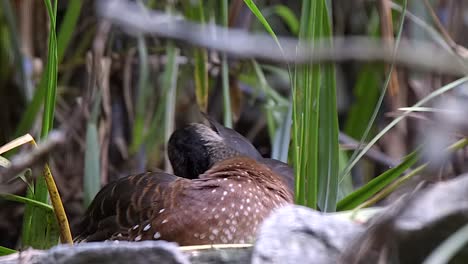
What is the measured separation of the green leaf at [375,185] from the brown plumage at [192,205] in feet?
0.59

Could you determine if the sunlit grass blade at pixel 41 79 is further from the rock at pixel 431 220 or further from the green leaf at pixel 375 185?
the rock at pixel 431 220

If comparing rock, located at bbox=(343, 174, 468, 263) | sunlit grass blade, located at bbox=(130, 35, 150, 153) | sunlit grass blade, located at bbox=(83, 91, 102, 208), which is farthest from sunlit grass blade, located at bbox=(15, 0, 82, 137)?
rock, located at bbox=(343, 174, 468, 263)

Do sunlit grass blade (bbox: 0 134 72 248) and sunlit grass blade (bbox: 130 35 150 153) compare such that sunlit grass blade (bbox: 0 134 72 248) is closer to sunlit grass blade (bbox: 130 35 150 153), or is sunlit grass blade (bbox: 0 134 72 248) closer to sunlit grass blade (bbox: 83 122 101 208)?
sunlit grass blade (bbox: 83 122 101 208)

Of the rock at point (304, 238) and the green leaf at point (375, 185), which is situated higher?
the rock at point (304, 238)

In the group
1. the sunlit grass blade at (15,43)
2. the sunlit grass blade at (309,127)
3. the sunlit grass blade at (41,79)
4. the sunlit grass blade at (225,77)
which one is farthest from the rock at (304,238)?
the sunlit grass blade at (15,43)

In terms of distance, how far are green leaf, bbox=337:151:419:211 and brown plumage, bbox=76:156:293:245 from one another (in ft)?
0.59

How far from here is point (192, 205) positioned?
1.67 meters

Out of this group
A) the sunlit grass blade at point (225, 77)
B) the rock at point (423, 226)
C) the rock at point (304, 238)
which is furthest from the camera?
the sunlit grass blade at point (225, 77)

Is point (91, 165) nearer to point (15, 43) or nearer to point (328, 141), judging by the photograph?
point (15, 43)

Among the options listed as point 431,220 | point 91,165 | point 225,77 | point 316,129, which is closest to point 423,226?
point 431,220

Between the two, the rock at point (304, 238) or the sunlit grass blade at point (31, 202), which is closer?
the rock at point (304, 238)

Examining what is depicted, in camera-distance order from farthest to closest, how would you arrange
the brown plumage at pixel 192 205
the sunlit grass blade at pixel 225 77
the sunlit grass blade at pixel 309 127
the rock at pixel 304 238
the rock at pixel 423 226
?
the sunlit grass blade at pixel 225 77, the brown plumage at pixel 192 205, the sunlit grass blade at pixel 309 127, the rock at pixel 304 238, the rock at pixel 423 226

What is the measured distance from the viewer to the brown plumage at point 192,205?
1622 millimetres

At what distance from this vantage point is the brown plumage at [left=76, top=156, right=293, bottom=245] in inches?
63.9
